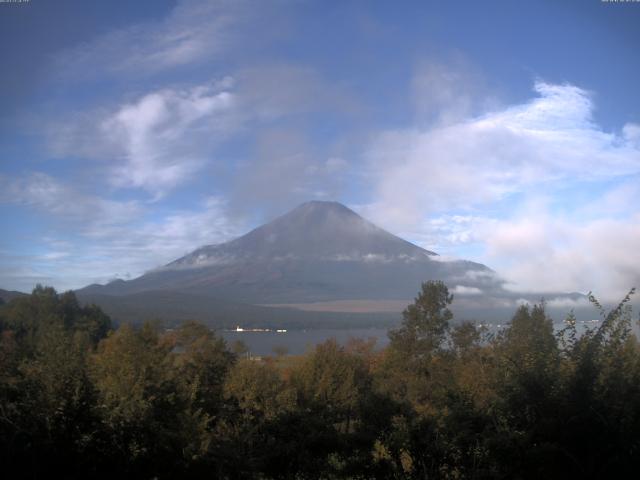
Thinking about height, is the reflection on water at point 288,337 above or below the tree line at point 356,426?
below

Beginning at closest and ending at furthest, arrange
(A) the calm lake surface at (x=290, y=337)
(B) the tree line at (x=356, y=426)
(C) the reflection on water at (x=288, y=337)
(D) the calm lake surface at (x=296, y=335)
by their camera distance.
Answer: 1. (B) the tree line at (x=356, y=426)
2. (C) the reflection on water at (x=288, y=337)
3. (A) the calm lake surface at (x=290, y=337)
4. (D) the calm lake surface at (x=296, y=335)

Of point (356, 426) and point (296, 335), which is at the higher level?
point (356, 426)

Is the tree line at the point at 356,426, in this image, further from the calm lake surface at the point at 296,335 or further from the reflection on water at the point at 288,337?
the calm lake surface at the point at 296,335

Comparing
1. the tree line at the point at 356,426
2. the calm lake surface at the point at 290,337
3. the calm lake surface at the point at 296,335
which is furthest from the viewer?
the calm lake surface at the point at 296,335

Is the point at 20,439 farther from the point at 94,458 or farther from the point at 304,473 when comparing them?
the point at 304,473

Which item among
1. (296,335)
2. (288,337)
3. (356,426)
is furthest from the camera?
(296,335)

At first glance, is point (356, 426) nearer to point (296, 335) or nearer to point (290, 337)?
point (290, 337)

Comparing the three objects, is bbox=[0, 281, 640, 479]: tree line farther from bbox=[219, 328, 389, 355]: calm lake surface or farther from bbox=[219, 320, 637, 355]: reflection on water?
bbox=[219, 328, 389, 355]: calm lake surface

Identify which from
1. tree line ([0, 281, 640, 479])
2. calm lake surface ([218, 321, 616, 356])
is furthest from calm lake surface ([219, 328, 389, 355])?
tree line ([0, 281, 640, 479])

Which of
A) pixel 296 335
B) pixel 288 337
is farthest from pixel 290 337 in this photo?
pixel 296 335

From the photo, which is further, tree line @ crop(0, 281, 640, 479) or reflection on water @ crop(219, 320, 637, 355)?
reflection on water @ crop(219, 320, 637, 355)

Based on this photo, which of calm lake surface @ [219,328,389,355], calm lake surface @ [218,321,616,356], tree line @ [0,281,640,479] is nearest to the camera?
tree line @ [0,281,640,479]

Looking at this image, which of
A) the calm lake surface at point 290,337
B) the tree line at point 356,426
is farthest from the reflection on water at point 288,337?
the tree line at point 356,426

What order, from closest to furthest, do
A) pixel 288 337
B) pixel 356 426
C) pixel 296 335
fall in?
pixel 356 426, pixel 288 337, pixel 296 335
